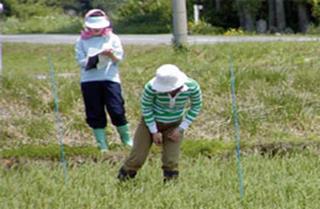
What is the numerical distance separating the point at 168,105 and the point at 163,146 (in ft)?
1.36

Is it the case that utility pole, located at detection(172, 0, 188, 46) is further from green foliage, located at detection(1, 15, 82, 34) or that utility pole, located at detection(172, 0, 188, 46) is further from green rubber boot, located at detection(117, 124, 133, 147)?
green foliage, located at detection(1, 15, 82, 34)

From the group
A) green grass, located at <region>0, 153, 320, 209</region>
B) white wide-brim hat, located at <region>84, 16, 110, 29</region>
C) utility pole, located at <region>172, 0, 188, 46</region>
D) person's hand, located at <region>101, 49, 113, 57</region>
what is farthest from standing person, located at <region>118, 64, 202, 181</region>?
utility pole, located at <region>172, 0, 188, 46</region>

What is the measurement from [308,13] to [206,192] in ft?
69.1

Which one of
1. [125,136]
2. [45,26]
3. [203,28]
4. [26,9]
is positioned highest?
[125,136]

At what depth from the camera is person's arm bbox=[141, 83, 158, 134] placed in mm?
6062

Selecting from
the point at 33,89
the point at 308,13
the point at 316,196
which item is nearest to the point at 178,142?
the point at 316,196

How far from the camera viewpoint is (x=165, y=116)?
20.3 ft

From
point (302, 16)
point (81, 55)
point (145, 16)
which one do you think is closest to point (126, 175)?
point (81, 55)

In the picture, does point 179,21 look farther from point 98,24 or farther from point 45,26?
point 45,26

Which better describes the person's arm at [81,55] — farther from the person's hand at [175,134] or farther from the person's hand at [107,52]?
the person's hand at [175,134]

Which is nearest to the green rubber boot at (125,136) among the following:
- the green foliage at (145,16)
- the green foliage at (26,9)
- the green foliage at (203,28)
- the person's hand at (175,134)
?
the person's hand at (175,134)

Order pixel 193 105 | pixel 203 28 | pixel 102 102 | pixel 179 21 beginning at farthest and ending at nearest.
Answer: pixel 203 28, pixel 179 21, pixel 102 102, pixel 193 105

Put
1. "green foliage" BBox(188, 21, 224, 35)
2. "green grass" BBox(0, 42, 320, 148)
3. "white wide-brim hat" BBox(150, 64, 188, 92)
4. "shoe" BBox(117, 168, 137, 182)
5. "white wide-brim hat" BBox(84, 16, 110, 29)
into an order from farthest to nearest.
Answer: "green foliage" BBox(188, 21, 224, 35) < "green grass" BBox(0, 42, 320, 148) < "white wide-brim hat" BBox(84, 16, 110, 29) < "shoe" BBox(117, 168, 137, 182) < "white wide-brim hat" BBox(150, 64, 188, 92)

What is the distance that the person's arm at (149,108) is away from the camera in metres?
6.06
